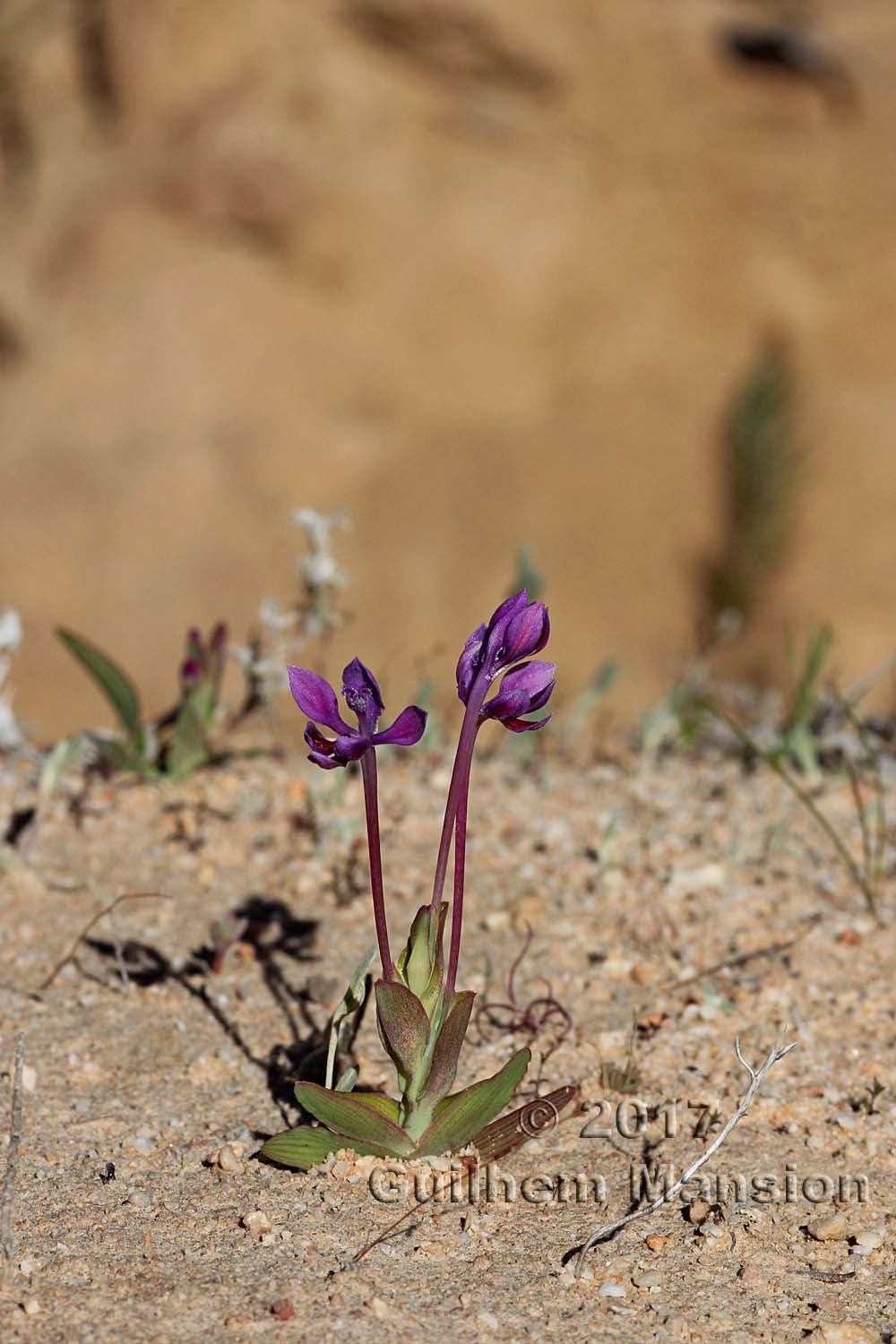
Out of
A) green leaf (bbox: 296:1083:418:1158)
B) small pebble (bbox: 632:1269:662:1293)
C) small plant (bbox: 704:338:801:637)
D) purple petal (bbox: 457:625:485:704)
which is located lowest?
small pebble (bbox: 632:1269:662:1293)

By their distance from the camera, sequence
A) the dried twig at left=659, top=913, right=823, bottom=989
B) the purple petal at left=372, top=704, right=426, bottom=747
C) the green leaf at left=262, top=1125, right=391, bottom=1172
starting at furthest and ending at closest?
1. the dried twig at left=659, top=913, right=823, bottom=989
2. the green leaf at left=262, top=1125, right=391, bottom=1172
3. the purple petal at left=372, top=704, right=426, bottom=747

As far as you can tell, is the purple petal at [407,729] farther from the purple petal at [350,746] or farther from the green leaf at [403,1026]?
the green leaf at [403,1026]

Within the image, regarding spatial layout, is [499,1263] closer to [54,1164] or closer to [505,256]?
[54,1164]

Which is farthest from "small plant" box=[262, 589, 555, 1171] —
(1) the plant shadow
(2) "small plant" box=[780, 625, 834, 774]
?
(2) "small plant" box=[780, 625, 834, 774]

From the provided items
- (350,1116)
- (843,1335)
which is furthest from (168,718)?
(843,1335)

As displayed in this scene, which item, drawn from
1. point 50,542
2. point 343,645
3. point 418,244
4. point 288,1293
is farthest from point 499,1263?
point 418,244

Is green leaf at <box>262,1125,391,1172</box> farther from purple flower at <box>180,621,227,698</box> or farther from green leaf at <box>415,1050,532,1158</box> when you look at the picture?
purple flower at <box>180,621,227,698</box>

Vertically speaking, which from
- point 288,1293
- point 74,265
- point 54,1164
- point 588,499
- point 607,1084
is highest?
point 74,265

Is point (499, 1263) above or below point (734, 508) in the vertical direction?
below
